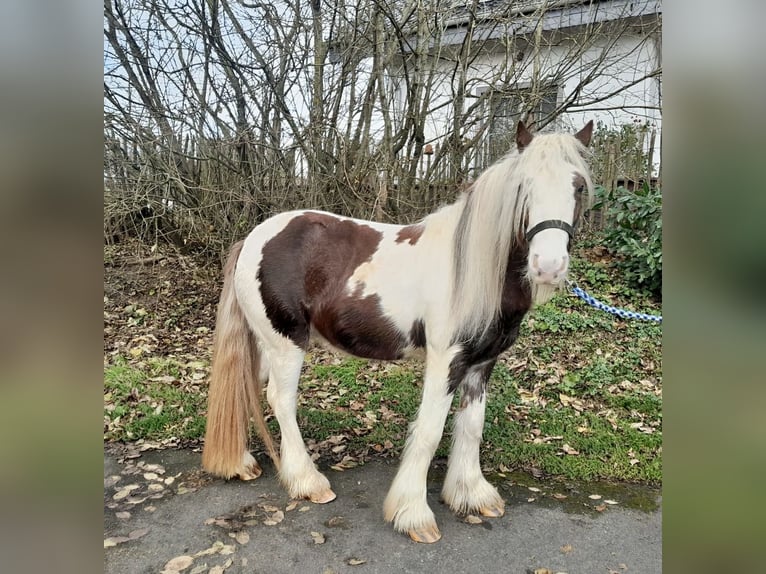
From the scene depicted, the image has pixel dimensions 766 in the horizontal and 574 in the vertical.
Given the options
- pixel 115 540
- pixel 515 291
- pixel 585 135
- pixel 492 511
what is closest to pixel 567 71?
pixel 585 135

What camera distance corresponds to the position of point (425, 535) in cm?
224

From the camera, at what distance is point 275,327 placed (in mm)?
2553

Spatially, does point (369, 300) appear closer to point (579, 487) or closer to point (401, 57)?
point (579, 487)

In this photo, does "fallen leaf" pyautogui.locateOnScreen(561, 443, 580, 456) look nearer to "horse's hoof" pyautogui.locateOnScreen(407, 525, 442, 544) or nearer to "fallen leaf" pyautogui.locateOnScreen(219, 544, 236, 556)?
"horse's hoof" pyautogui.locateOnScreen(407, 525, 442, 544)

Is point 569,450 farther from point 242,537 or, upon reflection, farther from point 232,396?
point 232,396

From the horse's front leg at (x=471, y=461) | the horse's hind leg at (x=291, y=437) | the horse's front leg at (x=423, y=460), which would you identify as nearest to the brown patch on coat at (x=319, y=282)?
the horse's hind leg at (x=291, y=437)

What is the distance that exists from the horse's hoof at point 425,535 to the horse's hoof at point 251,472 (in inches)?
42.6

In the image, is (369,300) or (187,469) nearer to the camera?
(369,300)

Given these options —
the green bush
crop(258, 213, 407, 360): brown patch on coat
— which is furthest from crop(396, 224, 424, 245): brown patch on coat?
the green bush

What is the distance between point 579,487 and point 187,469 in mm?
2479

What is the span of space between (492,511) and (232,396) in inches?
63.9

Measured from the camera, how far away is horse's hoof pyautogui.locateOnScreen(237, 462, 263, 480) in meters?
2.76

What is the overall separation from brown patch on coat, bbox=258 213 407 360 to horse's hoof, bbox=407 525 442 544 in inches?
34.6
